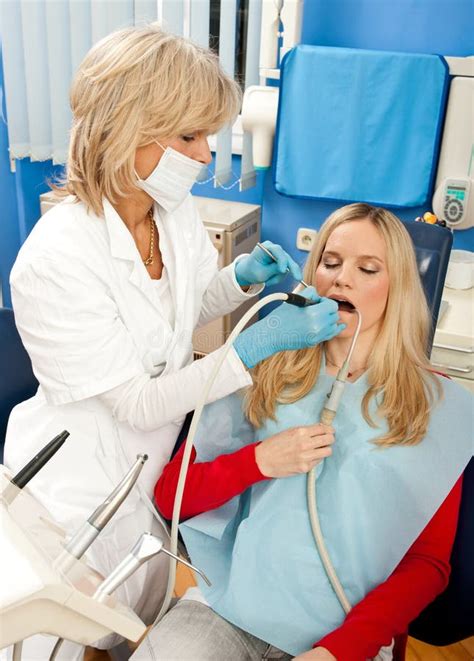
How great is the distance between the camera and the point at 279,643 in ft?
3.59

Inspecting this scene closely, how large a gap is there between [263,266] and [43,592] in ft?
3.20

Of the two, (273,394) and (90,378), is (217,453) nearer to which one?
(273,394)

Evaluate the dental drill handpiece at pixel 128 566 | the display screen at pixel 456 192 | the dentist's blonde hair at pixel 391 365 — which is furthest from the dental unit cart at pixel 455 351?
the dental drill handpiece at pixel 128 566

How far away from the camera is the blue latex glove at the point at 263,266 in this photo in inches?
53.2

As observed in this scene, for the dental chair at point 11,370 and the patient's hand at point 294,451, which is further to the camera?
the dental chair at point 11,370

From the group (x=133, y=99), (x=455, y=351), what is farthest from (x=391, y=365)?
(x=133, y=99)

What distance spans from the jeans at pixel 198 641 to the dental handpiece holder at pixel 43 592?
18.0 inches

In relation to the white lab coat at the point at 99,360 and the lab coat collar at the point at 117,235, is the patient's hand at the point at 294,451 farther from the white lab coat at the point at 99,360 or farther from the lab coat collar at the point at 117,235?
the lab coat collar at the point at 117,235

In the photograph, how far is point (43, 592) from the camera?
53 centimetres

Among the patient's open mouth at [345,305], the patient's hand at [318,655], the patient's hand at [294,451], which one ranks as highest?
the patient's open mouth at [345,305]

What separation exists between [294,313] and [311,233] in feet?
4.41

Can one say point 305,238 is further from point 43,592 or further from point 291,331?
point 43,592

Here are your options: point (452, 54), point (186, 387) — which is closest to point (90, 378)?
point (186, 387)

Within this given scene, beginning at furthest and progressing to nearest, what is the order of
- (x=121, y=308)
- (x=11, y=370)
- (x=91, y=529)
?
(x=11, y=370) < (x=121, y=308) < (x=91, y=529)
